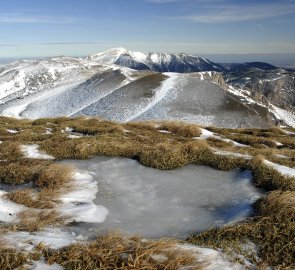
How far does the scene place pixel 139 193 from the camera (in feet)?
33.4

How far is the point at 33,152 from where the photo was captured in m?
14.1

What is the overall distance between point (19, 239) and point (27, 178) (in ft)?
14.9

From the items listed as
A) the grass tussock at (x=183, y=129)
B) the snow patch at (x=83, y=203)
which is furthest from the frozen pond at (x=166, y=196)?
the grass tussock at (x=183, y=129)

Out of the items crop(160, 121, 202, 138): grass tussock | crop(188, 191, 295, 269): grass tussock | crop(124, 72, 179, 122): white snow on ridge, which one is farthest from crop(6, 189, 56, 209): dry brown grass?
crop(124, 72, 179, 122): white snow on ridge

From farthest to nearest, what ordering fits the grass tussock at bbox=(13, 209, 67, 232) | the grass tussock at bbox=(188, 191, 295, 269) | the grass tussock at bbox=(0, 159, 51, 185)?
1. the grass tussock at bbox=(0, 159, 51, 185)
2. the grass tussock at bbox=(13, 209, 67, 232)
3. the grass tussock at bbox=(188, 191, 295, 269)

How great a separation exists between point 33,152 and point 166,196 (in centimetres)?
649

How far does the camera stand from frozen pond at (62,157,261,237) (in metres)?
8.18

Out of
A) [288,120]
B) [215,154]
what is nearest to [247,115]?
[288,120]

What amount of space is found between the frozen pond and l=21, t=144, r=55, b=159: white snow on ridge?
1.30 metres

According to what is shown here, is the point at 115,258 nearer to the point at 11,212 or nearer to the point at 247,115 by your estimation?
the point at 11,212

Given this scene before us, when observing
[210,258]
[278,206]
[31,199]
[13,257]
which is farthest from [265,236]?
[31,199]

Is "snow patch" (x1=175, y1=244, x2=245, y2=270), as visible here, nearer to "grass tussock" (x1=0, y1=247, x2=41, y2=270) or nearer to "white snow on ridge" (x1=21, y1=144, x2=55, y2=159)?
"grass tussock" (x1=0, y1=247, x2=41, y2=270)

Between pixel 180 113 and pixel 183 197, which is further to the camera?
pixel 180 113

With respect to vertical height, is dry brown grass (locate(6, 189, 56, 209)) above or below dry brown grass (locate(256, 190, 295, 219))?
below
